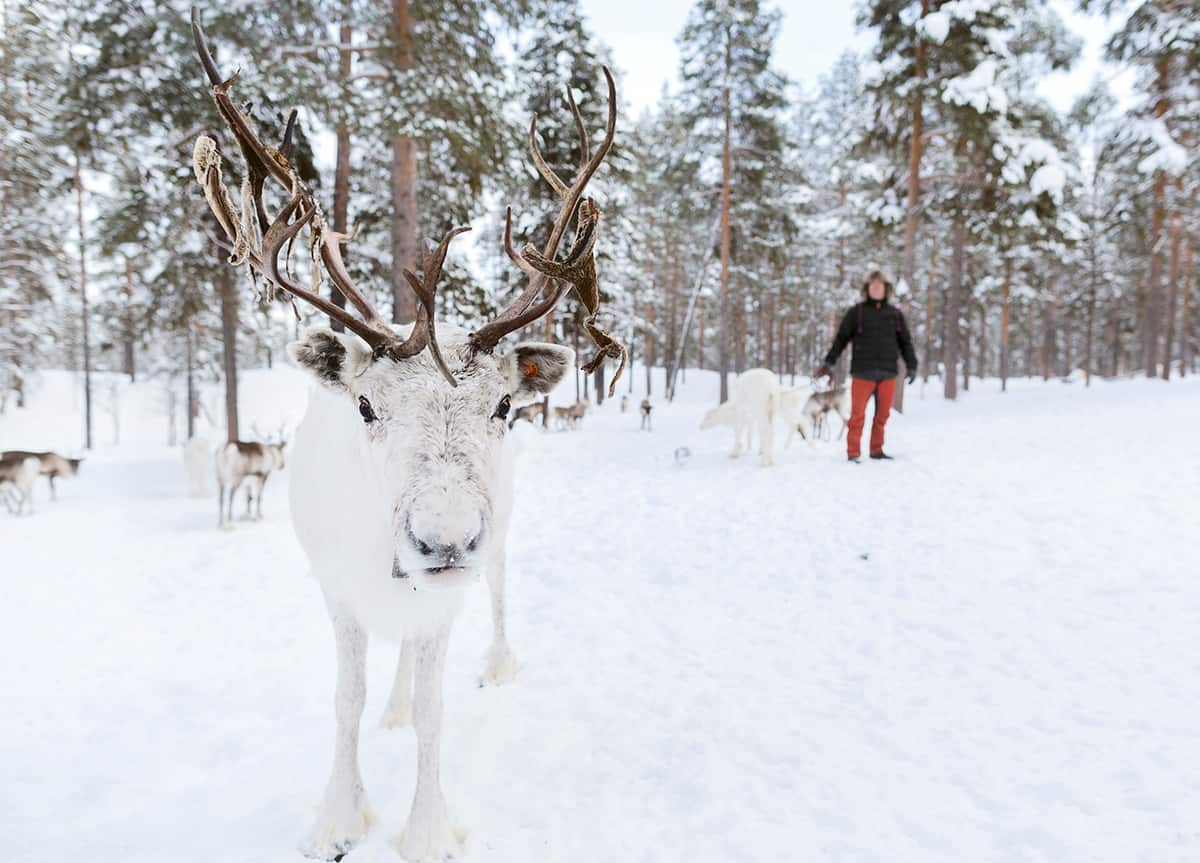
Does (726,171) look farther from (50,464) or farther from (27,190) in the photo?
(50,464)

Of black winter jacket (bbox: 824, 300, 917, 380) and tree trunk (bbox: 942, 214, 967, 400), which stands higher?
tree trunk (bbox: 942, 214, 967, 400)

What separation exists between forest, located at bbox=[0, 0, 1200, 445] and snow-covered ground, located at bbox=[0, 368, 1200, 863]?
2349 mm

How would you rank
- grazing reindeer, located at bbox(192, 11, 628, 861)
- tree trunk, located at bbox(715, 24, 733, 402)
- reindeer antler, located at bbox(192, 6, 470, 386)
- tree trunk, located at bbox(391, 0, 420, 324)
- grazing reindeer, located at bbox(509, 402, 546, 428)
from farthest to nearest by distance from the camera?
grazing reindeer, located at bbox(509, 402, 546, 428)
tree trunk, located at bbox(715, 24, 733, 402)
tree trunk, located at bbox(391, 0, 420, 324)
reindeer antler, located at bbox(192, 6, 470, 386)
grazing reindeer, located at bbox(192, 11, 628, 861)

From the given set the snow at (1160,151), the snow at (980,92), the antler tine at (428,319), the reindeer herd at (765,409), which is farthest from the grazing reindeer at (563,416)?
the antler tine at (428,319)

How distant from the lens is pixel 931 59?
51.4 ft

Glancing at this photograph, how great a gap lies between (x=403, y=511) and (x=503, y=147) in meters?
8.72

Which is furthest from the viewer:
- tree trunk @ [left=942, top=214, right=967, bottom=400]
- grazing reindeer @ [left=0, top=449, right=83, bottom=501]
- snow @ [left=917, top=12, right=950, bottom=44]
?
tree trunk @ [left=942, top=214, right=967, bottom=400]

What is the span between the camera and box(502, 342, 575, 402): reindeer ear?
8.18 ft

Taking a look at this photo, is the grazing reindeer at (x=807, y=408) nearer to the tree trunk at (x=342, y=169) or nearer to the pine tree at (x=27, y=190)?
the tree trunk at (x=342, y=169)

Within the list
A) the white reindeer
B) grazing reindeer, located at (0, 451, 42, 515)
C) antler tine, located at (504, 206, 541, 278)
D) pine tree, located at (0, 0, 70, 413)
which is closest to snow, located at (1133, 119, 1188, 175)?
the white reindeer

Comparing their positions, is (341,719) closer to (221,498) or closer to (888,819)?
(888,819)

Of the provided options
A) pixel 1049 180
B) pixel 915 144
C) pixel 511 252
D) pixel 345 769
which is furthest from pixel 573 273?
pixel 1049 180

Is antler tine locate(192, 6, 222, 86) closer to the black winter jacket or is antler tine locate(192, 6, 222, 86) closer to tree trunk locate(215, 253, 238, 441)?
the black winter jacket

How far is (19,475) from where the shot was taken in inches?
409
